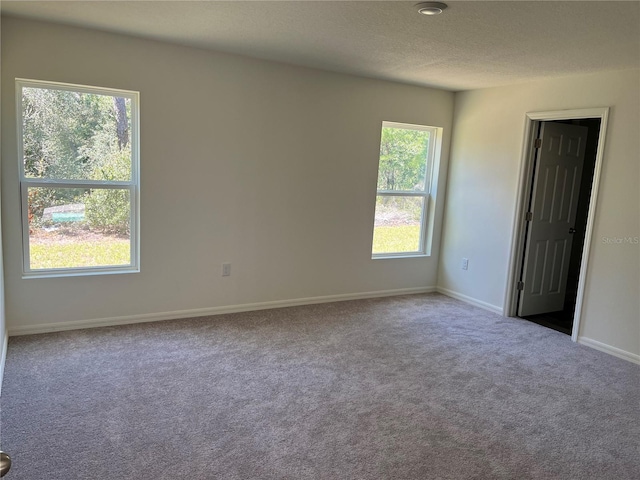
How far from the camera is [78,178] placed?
364 cm

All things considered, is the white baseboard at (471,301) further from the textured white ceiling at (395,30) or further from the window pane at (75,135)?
the window pane at (75,135)

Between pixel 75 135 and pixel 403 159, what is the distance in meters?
3.25

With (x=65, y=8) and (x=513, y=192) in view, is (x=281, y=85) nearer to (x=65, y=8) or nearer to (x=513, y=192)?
(x=65, y=8)

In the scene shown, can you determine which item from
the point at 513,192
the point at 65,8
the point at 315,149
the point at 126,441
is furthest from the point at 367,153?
the point at 126,441

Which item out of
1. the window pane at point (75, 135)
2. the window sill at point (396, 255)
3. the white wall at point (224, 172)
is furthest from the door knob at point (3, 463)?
the window sill at point (396, 255)

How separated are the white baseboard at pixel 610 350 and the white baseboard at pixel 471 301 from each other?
87 cm

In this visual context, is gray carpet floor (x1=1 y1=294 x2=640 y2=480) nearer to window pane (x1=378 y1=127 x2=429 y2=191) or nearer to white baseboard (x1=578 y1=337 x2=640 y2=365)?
white baseboard (x1=578 y1=337 x2=640 y2=365)

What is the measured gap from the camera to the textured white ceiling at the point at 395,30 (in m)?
2.59

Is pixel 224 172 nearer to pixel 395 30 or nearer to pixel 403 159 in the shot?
pixel 395 30

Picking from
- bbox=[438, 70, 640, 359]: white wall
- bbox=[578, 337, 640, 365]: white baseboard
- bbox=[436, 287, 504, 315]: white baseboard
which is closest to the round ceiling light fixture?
bbox=[438, 70, 640, 359]: white wall

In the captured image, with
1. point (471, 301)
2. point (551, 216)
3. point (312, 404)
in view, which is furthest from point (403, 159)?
point (312, 404)

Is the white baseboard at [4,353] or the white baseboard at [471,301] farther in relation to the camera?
the white baseboard at [471,301]

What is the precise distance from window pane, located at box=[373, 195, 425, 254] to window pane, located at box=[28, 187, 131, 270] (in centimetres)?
260

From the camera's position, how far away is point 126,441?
2312mm
